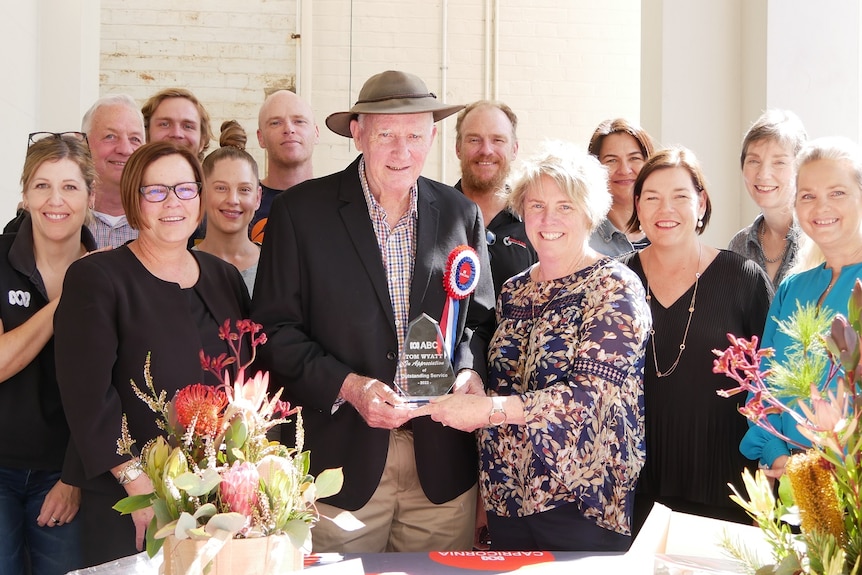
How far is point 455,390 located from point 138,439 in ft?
2.84

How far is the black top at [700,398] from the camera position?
9.09 ft

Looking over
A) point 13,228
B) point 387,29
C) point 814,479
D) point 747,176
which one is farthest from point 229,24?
point 814,479

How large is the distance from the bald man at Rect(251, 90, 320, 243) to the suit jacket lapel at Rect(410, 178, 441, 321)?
150 cm

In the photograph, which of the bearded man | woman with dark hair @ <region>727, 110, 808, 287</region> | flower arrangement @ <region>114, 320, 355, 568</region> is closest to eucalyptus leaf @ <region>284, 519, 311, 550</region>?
flower arrangement @ <region>114, 320, 355, 568</region>

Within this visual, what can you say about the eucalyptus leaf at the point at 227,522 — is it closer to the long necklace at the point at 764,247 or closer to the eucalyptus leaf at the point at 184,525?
the eucalyptus leaf at the point at 184,525

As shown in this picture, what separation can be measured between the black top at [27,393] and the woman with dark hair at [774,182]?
246 centimetres

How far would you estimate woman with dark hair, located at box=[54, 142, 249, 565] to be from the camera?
2.40 metres

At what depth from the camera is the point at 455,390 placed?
2518mm

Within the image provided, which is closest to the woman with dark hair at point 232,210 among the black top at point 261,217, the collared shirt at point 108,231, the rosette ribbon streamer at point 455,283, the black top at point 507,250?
the black top at point 261,217

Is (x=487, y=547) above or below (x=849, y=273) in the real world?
below

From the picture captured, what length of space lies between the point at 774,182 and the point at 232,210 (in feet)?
6.59

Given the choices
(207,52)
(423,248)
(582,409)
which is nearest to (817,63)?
(423,248)

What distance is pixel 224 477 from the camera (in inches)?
62.6

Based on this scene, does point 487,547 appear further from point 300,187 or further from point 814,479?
point 814,479
